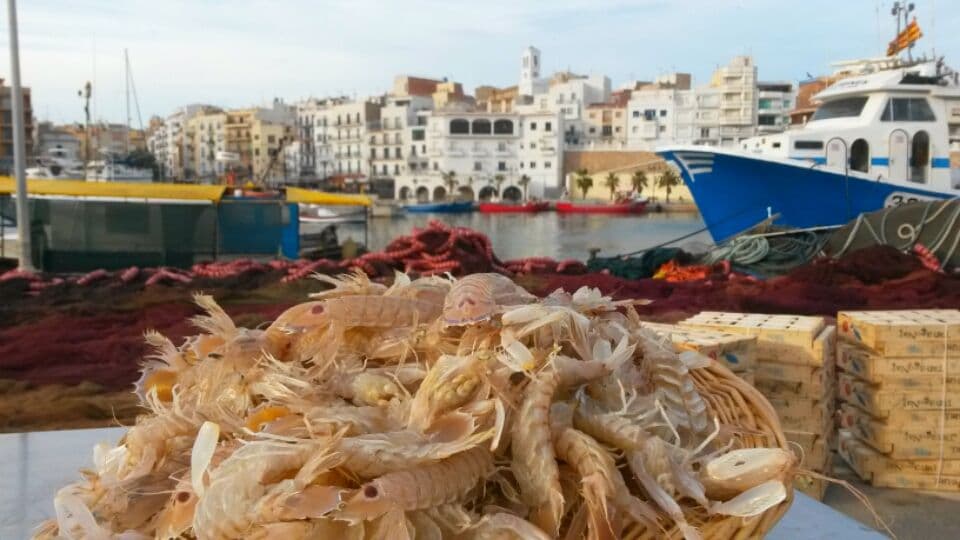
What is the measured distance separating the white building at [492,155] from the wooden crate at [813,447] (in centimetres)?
6798

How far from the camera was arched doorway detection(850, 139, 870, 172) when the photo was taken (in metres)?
17.0

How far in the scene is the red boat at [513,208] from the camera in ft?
200

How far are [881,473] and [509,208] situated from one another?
5704cm

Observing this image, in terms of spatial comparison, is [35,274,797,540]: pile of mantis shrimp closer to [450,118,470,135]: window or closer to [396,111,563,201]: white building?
[396,111,563,201]: white building

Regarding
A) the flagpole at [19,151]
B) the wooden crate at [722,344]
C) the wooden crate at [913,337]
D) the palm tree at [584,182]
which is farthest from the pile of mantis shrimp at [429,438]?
the palm tree at [584,182]

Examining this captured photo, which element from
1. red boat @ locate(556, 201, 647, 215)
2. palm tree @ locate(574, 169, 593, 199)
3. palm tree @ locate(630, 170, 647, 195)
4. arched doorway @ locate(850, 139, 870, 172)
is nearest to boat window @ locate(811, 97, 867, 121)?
arched doorway @ locate(850, 139, 870, 172)

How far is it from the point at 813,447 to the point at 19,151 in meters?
8.49

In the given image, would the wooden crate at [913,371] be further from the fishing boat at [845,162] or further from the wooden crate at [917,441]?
the fishing boat at [845,162]

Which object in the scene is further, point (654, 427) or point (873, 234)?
point (873, 234)

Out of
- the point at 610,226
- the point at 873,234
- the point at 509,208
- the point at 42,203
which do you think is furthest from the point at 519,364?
the point at 509,208

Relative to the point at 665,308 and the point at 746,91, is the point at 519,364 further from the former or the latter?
the point at 746,91

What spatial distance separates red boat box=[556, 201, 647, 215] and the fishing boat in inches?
1658

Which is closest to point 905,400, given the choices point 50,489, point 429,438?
point 429,438

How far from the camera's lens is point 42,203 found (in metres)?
11.5
